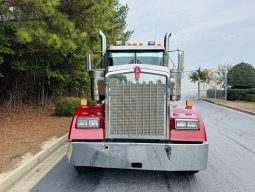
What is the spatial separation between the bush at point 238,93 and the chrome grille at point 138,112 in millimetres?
32864

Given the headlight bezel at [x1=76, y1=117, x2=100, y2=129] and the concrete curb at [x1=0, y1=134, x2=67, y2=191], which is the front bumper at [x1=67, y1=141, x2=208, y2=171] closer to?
the headlight bezel at [x1=76, y1=117, x2=100, y2=129]

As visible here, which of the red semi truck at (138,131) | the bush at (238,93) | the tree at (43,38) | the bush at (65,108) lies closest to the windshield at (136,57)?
the red semi truck at (138,131)

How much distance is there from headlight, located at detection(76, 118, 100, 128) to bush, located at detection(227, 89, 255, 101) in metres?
33.2

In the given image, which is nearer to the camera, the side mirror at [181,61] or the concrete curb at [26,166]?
the concrete curb at [26,166]

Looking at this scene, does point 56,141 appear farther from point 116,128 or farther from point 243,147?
point 243,147

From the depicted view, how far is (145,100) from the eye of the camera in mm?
5824

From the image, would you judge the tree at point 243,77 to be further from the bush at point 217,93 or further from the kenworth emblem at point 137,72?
the kenworth emblem at point 137,72

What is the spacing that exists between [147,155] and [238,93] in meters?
34.7

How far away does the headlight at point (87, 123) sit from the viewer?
19.5 feet

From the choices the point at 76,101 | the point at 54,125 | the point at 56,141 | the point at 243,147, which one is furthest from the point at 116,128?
the point at 76,101

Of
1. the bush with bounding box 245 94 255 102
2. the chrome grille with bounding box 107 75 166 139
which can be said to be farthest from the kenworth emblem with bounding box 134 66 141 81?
the bush with bounding box 245 94 255 102

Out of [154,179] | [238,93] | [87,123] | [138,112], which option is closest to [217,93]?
[238,93]

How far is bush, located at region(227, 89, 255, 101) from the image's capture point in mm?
36906

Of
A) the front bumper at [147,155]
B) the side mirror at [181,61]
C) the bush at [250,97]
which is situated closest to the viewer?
the front bumper at [147,155]
